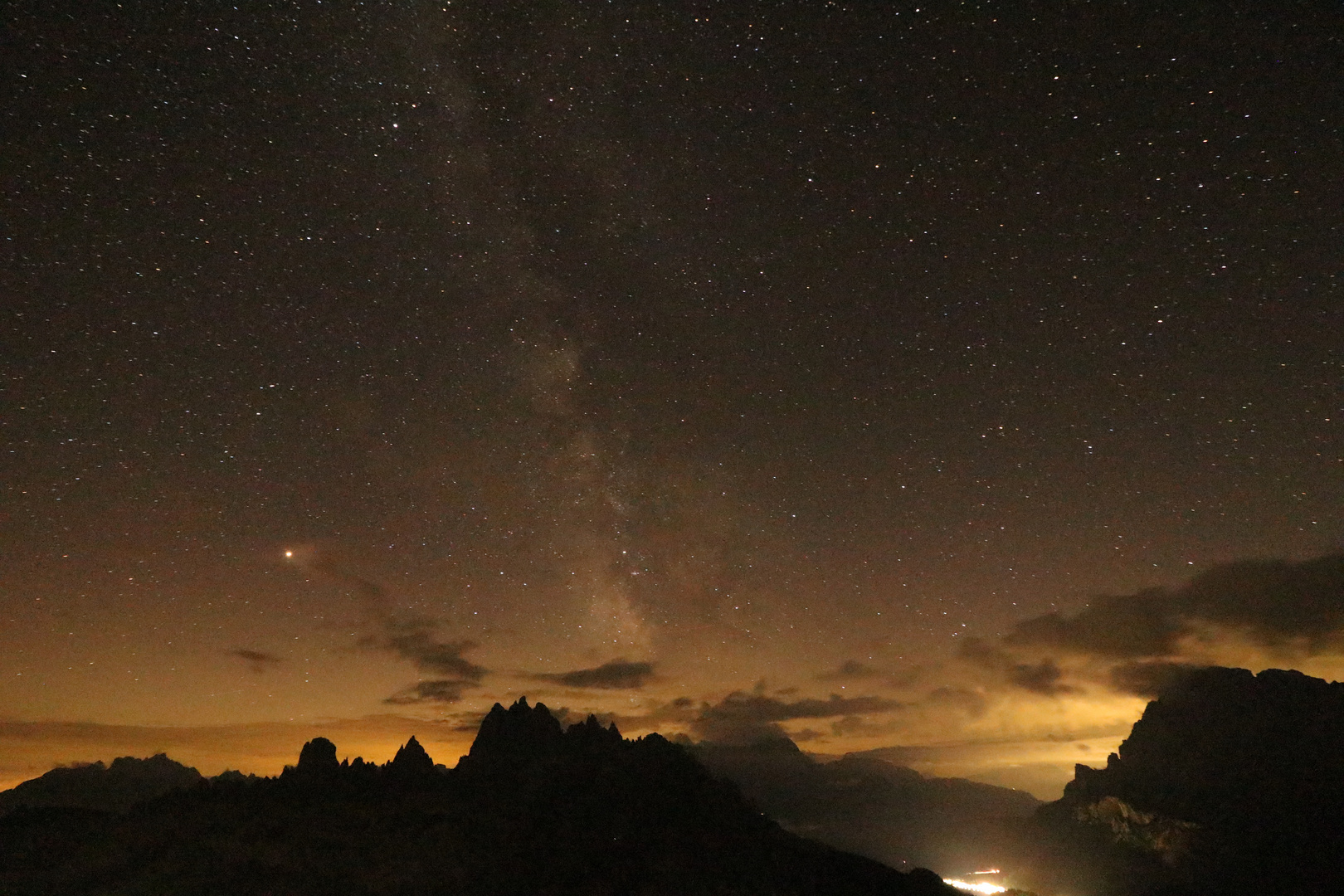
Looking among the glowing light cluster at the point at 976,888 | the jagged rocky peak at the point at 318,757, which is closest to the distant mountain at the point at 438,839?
the jagged rocky peak at the point at 318,757

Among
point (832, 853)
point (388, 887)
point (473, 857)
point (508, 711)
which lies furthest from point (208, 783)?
point (832, 853)

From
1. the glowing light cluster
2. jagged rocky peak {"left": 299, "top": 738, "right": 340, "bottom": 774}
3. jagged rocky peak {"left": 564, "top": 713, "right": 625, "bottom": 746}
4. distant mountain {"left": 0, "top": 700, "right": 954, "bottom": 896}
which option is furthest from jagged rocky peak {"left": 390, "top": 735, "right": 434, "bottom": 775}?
the glowing light cluster

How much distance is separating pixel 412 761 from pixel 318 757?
12.2 m

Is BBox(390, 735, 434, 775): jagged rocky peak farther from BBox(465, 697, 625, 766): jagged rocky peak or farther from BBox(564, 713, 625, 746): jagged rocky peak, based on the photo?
BBox(564, 713, 625, 746): jagged rocky peak

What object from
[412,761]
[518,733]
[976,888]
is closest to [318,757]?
[412,761]

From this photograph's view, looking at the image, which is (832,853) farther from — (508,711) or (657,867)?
(508,711)

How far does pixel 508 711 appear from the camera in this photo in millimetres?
118875

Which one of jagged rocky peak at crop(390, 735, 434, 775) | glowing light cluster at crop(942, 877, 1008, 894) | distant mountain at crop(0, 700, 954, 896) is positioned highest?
jagged rocky peak at crop(390, 735, 434, 775)

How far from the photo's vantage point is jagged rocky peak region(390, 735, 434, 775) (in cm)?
9462

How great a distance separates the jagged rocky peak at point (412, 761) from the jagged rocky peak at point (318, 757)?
299 inches

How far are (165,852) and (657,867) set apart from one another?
121 feet

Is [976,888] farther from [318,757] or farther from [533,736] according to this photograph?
[318,757]

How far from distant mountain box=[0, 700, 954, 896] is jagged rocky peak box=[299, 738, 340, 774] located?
20 centimetres

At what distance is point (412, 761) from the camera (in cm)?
9744
